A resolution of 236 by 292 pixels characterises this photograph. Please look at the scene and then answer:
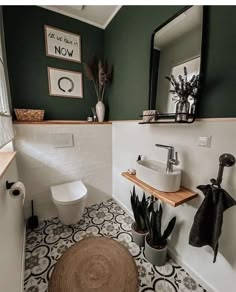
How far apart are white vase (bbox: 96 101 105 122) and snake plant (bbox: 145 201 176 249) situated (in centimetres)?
132

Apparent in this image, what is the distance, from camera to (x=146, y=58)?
1.41m

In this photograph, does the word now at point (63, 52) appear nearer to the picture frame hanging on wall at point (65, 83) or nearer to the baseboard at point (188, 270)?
the picture frame hanging on wall at point (65, 83)

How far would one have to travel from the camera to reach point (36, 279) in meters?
1.10

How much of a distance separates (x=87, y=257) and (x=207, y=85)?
1674 mm

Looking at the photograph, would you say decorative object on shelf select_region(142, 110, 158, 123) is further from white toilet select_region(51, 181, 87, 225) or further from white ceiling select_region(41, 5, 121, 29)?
white ceiling select_region(41, 5, 121, 29)

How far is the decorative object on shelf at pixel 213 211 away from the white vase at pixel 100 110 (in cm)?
149

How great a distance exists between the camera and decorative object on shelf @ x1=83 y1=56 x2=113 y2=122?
1878mm

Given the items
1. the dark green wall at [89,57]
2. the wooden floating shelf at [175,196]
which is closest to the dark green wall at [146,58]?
the dark green wall at [89,57]

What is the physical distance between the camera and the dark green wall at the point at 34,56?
5.13ft

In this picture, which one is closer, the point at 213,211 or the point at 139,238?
the point at 213,211

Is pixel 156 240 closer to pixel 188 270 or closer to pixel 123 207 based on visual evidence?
pixel 188 270

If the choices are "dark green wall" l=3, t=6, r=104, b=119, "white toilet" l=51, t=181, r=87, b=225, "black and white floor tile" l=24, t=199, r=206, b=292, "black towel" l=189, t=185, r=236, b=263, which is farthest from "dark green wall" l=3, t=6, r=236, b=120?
"black and white floor tile" l=24, t=199, r=206, b=292

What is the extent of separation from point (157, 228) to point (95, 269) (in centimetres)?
60

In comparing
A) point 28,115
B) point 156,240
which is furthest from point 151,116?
point 28,115
